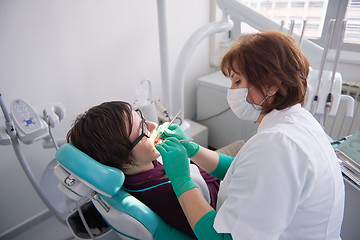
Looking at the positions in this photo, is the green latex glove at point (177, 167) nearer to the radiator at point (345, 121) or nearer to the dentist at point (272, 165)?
the dentist at point (272, 165)

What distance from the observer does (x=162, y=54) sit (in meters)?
1.62

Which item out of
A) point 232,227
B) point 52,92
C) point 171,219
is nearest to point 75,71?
point 52,92

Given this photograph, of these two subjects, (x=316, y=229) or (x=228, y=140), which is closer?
(x=316, y=229)

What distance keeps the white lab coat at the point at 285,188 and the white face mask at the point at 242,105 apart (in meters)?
0.17

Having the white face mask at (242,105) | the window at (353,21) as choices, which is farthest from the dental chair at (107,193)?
the window at (353,21)

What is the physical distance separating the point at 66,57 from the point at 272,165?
1.47 meters

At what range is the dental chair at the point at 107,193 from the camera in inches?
31.0

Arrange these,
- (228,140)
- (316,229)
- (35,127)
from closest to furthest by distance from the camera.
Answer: (316,229) < (35,127) < (228,140)

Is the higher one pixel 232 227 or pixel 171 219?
pixel 232 227

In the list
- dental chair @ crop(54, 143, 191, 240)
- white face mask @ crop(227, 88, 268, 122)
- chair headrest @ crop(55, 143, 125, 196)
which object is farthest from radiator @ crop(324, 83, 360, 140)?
chair headrest @ crop(55, 143, 125, 196)

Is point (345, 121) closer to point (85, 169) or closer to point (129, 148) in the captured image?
point (129, 148)

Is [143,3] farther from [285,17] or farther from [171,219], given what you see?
[171,219]

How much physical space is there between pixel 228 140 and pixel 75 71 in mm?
1578

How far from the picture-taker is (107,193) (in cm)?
83
